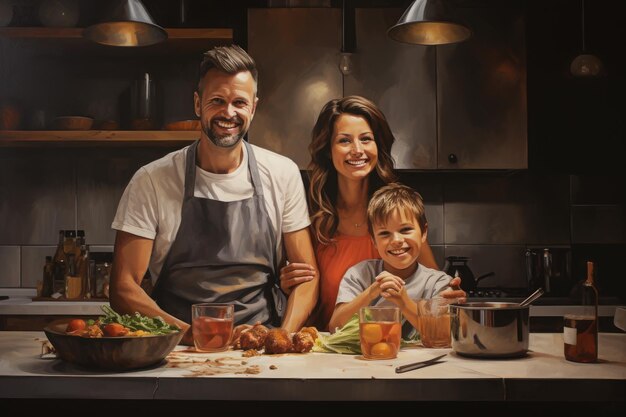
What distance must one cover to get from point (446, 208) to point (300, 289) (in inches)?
62.4

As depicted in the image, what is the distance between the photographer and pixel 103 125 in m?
3.47

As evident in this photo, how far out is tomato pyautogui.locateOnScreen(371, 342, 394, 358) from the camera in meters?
1.69

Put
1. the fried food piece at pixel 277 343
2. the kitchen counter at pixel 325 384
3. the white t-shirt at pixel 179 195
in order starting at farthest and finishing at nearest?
the white t-shirt at pixel 179 195 < the fried food piece at pixel 277 343 < the kitchen counter at pixel 325 384

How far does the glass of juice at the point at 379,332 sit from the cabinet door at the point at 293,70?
1.85 meters

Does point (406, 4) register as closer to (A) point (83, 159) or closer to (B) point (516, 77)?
(B) point (516, 77)

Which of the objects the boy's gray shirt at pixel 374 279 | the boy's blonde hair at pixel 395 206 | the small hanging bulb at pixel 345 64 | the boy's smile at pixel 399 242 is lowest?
the boy's gray shirt at pixel 374 279

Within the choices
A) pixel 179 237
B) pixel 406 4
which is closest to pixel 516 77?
pixel 406 4

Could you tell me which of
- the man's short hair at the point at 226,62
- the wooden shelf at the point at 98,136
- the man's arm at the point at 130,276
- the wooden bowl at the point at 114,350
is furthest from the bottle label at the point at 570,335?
the wooden shelf at the point at 98,136

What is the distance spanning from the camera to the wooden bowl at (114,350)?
1517 mm

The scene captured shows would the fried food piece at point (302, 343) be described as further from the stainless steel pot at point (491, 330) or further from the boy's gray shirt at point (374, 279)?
the boy's gray shirt at point (374, 279)

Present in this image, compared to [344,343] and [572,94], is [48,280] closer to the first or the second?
[344,343]

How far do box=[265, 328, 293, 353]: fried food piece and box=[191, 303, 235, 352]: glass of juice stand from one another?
11 centimetres

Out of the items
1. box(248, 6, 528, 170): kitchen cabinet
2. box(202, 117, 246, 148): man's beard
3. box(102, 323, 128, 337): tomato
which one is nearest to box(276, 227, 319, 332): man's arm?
box(202, 117, 246, 148): man's beard

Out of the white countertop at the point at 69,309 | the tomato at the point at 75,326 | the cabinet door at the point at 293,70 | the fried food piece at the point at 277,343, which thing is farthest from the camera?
the cabinet door at the point at 293,70
